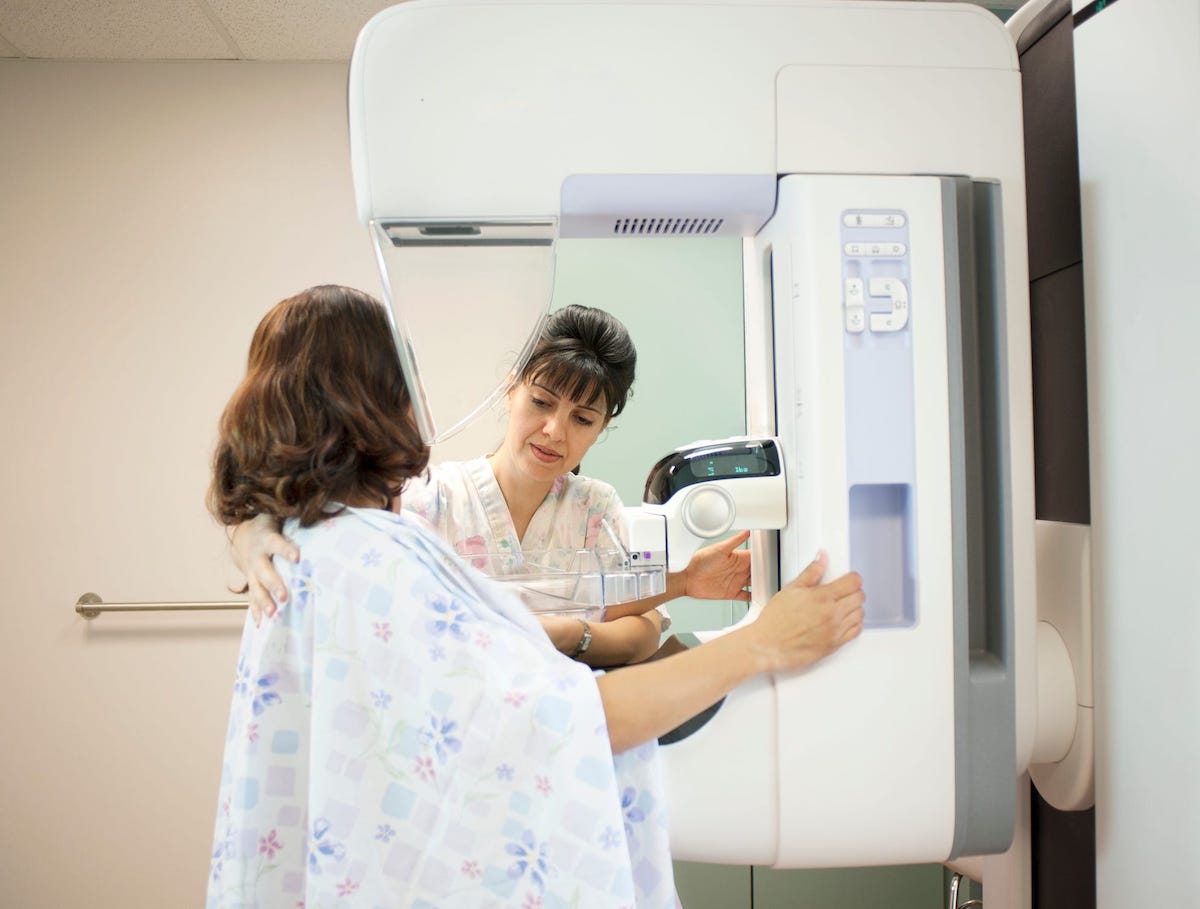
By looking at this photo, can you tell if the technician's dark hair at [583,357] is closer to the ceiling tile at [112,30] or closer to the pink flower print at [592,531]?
the pink flower print at [592,531]

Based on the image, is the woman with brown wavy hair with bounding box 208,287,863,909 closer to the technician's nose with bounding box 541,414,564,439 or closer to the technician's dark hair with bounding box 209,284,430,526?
the technician's dark hair with bounding box 209,284,430,526

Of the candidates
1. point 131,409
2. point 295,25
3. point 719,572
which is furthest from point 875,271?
point 131,409

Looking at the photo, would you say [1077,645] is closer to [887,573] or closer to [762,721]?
[887,573]

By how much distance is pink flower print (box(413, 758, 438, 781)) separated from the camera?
27.2 inches

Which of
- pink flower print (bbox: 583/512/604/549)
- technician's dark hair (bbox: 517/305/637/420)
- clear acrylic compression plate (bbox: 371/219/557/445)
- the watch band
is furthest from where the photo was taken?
pink flower print (bbox: 583/512/604/549)

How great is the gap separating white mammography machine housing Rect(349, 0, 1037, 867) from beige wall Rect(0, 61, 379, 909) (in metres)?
1.48

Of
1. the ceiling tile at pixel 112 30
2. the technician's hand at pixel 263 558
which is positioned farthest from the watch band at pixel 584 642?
the ceiling tile at pixel 112 30

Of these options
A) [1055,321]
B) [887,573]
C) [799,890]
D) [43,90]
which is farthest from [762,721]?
[43,90]

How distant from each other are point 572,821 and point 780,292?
0.56 metres

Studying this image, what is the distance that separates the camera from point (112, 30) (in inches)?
76.6

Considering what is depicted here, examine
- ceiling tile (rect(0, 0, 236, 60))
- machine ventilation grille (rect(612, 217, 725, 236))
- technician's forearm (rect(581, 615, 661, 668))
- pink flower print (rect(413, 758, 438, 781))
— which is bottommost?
pink flower print (rect(413, 758, 438, 781))

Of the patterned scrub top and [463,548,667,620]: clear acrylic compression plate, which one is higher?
the patterned scrub top

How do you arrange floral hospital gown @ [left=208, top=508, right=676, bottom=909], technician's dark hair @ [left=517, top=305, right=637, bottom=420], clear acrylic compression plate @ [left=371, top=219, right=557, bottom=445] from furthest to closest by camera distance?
technician's dark hair @ [left=517, top=305, right=637, bottom=420]
clear acrylic compression plate @ [left=371, top=219, right=557, bottom=445]
floral hospital gown @ [left=208, top=508, right=676, bottom=909]

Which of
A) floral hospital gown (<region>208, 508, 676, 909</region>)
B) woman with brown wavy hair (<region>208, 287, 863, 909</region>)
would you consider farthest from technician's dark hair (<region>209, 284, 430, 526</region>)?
floral hospital gown (<region>208, 508, 676, 909</region>)
